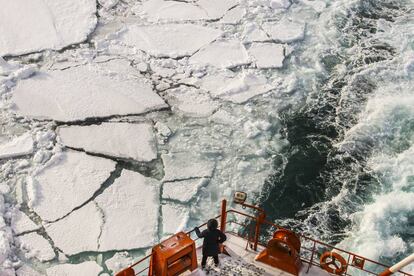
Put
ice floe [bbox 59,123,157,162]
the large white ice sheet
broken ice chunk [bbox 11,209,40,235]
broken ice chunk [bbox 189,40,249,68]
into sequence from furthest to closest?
the large white ice sheet < broken ice chunk [bbox 189,40,249,68] < ice floe [bbox 59,123,157,162] < broken ice chunk [bbox 11,209,40,235]

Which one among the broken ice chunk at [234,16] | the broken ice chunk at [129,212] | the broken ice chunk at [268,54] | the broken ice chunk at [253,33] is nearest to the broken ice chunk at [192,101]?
the broken ice chunk at [268,54]

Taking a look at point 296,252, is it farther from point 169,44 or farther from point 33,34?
point 33,34

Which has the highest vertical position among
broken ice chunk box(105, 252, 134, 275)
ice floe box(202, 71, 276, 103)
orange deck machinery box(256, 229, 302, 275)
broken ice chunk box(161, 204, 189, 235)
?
ice floe box(202, 71, 276, 103)

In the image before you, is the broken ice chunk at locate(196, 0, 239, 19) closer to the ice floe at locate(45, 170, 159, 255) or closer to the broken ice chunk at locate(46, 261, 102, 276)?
the ice floe at locate(45, 170, 159, 255)

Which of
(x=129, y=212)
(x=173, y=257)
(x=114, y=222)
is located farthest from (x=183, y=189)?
(x=173, y=257)

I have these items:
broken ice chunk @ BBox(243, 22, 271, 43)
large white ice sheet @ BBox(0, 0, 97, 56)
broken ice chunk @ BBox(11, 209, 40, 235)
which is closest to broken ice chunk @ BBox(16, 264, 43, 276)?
broken ice chunk @ BBox(11, 209, 40, 235)
